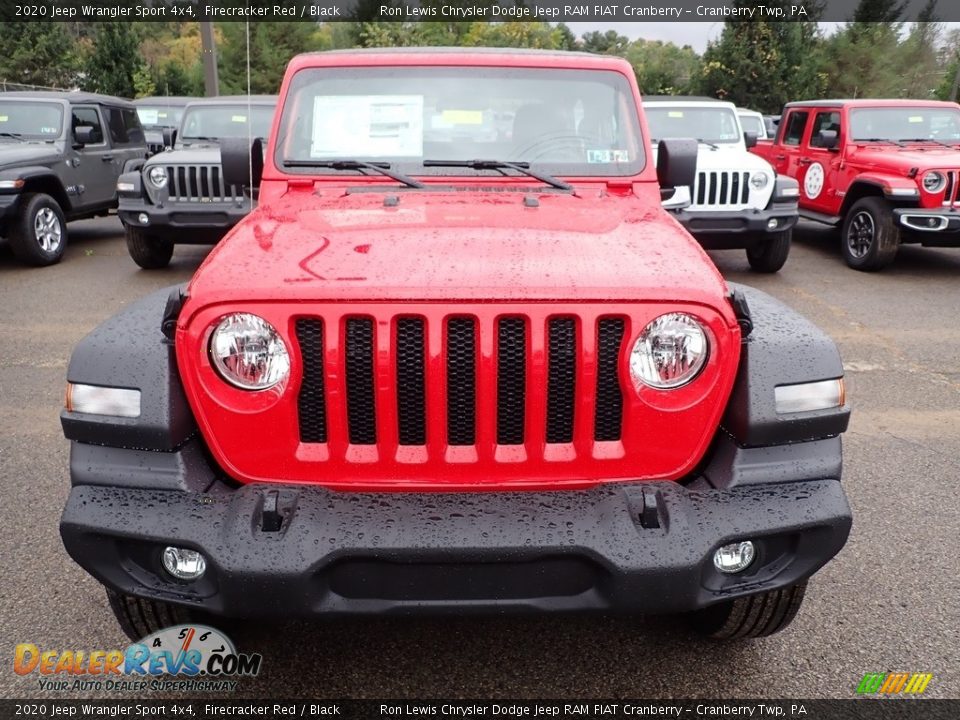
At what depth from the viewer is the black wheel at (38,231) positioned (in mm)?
8203

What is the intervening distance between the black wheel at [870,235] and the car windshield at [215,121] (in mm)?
6553

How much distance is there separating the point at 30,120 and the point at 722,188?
7.67 m

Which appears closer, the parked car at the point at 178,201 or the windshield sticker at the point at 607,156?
the windshield sticker at the point at 607,156

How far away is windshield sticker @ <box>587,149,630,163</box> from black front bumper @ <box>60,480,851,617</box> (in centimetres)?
161

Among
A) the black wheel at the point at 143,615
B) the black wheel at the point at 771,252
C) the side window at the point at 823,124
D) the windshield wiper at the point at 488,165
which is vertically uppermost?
the side window at the point at 823,124

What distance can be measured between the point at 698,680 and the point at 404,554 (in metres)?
1.17

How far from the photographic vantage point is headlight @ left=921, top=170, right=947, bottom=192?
26.2ft

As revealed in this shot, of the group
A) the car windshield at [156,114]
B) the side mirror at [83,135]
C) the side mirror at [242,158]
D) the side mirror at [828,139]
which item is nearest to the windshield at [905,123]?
the side mirror at [828,139]

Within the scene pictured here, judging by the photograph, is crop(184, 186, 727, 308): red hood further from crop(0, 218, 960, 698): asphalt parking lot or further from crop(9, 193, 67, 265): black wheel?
crop(9, 193, 67, 265): black wheel

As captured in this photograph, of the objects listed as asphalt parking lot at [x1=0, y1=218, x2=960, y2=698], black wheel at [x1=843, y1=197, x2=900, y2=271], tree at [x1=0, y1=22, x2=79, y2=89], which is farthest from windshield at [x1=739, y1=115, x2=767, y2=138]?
tree at [x1=0, y1=22, x2=79, y2=89]

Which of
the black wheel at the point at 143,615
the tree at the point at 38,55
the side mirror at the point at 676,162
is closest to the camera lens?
the black wheel at the point at 143,615

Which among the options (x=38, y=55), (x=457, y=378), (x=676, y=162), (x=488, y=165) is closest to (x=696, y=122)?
(x=676, y=162)

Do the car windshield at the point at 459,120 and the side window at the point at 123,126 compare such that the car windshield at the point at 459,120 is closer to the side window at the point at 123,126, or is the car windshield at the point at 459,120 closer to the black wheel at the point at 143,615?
the black wheel at the point at 143,615

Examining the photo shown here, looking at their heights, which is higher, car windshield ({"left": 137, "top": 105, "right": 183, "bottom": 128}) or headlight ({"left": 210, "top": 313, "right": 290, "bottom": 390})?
car windshield ({"left": 137, "top": 105, "right": 183, "bottom": 128})
